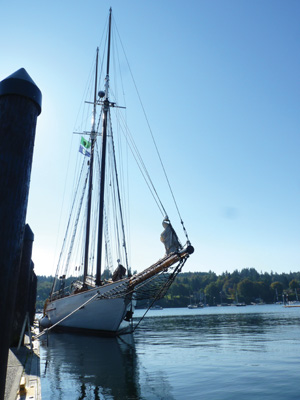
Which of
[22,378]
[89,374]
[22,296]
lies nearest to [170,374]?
[89,374]

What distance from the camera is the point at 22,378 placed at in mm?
5840

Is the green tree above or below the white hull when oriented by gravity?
below

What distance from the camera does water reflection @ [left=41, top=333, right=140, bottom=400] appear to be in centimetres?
858

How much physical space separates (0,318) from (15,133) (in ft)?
5.04

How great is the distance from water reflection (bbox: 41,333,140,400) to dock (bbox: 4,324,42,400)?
4.09 ft

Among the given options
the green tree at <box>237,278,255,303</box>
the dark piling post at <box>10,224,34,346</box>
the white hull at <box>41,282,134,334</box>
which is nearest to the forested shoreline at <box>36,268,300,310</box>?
the green tree at <box>237,278,255,303</box>

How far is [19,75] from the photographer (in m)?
2.79

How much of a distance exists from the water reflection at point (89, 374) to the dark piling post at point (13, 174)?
7330 millimetres

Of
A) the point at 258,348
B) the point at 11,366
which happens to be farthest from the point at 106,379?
the point at 258,348

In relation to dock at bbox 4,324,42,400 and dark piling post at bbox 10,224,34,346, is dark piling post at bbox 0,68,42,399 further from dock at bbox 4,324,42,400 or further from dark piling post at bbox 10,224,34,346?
dark piling post at bbox 10,224,34,346

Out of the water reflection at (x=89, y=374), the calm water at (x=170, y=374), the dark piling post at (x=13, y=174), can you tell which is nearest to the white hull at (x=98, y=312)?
the calm water at (x=170, y=374)

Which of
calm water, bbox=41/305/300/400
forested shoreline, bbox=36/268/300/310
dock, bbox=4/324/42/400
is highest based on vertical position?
dock, bbox=4/324/42/400

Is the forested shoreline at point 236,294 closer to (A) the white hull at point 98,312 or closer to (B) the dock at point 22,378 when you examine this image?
(A) the white hull at point 98,312

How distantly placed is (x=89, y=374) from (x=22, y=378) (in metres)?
5.79
